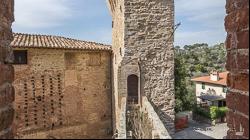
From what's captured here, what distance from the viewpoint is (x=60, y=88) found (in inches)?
615

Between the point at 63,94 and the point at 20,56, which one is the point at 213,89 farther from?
the point at 20,56

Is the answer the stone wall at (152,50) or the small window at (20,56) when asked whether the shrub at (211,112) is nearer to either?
the stone wall at (152,50)

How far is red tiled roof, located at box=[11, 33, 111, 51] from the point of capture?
579 inches

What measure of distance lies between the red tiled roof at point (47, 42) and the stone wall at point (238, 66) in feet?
42.3

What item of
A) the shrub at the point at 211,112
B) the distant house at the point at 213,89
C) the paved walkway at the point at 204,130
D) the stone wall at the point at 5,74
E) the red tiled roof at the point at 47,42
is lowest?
the paved walkway at the point at 204,130

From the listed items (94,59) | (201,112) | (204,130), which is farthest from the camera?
(201,112)

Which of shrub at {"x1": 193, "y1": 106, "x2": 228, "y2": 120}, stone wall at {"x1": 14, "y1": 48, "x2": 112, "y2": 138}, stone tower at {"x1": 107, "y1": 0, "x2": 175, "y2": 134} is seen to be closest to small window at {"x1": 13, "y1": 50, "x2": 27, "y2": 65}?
stone wall at {"x1": 14, "y1": 48, "x2": 112, "y2": 138}

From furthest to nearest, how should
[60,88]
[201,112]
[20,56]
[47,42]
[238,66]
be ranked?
1. [201,112]
2. [47,42]
3. [60,88]
4. [20,56]
5. [238,66]

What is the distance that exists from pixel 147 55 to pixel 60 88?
4660 mm

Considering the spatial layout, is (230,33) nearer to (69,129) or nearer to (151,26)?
(151,26)

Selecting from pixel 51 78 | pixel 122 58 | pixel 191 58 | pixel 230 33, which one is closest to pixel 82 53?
pixel 51 78

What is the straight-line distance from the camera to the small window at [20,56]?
47.1 ft

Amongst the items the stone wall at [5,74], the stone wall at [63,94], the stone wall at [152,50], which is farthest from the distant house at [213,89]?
the stone wall at [5,74]

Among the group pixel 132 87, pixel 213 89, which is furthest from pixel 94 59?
pixel 213 89
